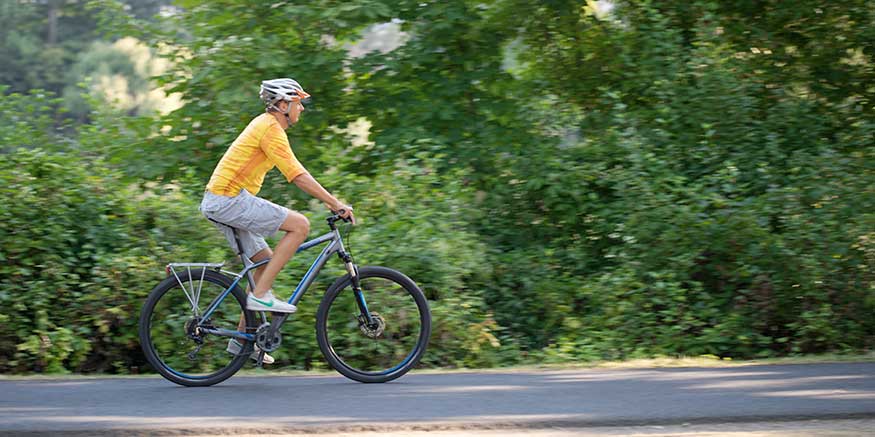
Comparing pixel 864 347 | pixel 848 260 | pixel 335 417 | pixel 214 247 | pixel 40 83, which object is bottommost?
pixel 40 83

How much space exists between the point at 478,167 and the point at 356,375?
4.81 m

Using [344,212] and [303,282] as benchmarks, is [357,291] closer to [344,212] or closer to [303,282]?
[303,282]

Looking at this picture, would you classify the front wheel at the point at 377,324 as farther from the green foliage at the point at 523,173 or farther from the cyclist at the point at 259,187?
the green foliage at the point at 523,173

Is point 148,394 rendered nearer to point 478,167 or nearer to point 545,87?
point 478,167

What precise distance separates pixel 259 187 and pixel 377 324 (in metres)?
1.27

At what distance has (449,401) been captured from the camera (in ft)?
19.4

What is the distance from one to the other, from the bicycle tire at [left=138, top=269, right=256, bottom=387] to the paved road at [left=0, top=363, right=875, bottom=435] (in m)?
0.09

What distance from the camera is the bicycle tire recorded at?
6.62m

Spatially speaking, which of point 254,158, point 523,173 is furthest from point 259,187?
point 523,173

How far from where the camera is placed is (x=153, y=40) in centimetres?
1152

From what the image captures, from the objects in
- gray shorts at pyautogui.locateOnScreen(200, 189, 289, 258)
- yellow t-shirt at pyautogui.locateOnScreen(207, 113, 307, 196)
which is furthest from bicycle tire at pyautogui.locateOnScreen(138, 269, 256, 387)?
yellow t-shirt at pyautogui.locateOnScreen(207, 113, 307, 196)

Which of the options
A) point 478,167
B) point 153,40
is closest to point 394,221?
point 478,167

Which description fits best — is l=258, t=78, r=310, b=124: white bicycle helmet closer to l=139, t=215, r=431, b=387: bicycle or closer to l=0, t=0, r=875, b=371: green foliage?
→ l=139, t=215, r=431, b=387: bicycle

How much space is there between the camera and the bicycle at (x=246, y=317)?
6.66 metres
